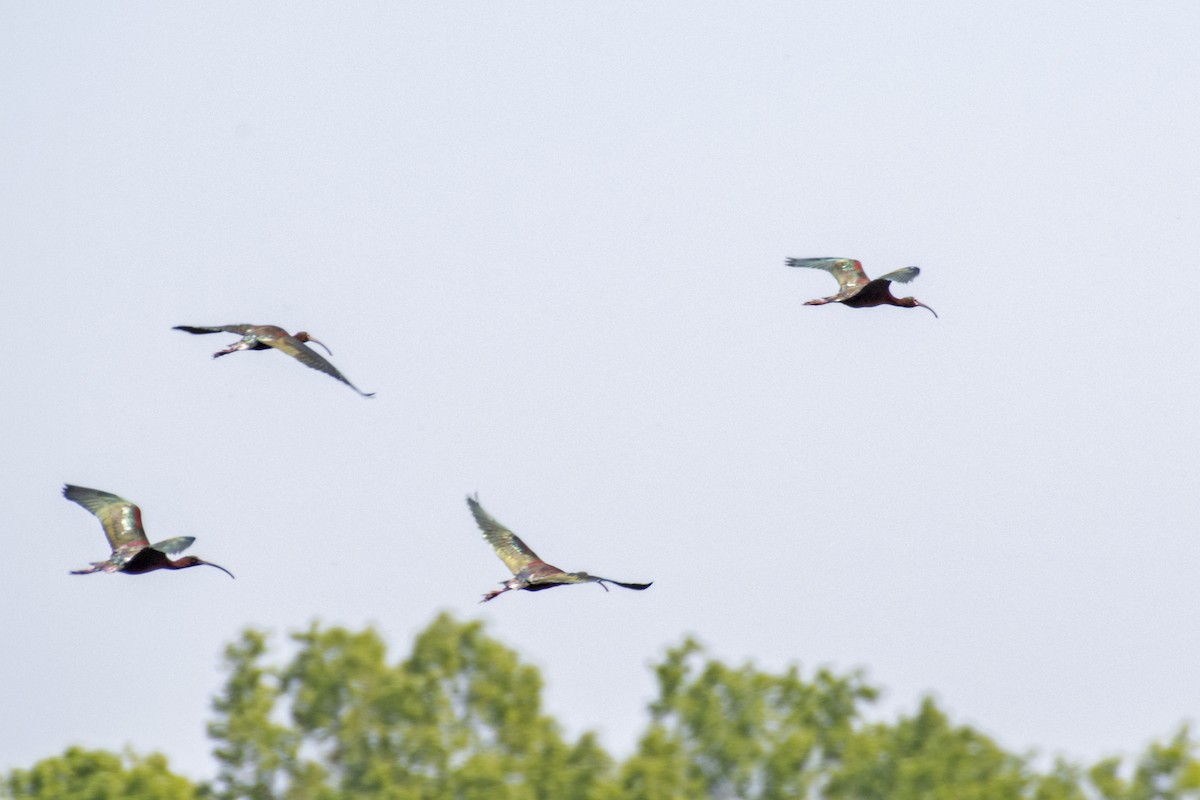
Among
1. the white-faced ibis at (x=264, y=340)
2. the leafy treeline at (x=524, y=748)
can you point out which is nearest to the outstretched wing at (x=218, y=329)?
the white-faced ibis at (x=264, y=340)

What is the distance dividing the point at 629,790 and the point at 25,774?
16252 millimetres

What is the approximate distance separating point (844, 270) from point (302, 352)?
964 cm

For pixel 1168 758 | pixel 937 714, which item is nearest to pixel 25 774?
pixel 937 714

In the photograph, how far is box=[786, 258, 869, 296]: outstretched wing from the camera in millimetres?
42469

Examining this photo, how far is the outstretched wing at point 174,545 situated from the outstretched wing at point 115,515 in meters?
0.30

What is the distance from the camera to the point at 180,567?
40.4 meters

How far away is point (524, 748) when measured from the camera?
6097 centimetres

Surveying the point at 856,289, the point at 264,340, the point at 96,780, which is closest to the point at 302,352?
the point at 264,340

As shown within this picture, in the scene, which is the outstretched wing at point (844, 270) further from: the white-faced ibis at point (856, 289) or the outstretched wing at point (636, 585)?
the outstretched wing at point (636, 585)

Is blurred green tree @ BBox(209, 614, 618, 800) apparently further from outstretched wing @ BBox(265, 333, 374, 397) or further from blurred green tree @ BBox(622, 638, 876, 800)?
outstretched wing @ BBox(265, 333, 374, 397)

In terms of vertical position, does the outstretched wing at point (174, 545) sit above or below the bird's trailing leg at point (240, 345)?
below

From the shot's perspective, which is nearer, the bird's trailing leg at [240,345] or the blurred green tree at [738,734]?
the bird's trailing leg at [240,345]

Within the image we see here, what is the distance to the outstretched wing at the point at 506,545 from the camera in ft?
128

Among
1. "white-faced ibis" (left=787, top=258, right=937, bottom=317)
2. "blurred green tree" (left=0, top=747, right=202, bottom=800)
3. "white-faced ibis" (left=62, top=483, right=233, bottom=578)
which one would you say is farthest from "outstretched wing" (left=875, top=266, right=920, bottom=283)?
"blurred green tree" (left=0, top=747, right=202, bottom=800)
